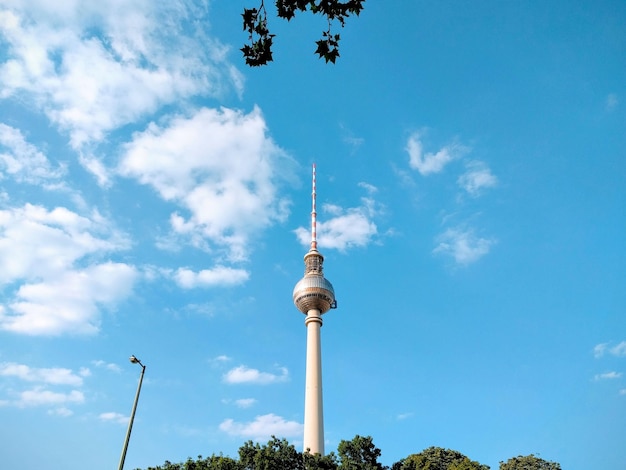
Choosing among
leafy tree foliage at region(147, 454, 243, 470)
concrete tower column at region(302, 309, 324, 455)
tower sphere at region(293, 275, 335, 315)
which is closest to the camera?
leafy tree foliage at region(147, 454, 243, 470)

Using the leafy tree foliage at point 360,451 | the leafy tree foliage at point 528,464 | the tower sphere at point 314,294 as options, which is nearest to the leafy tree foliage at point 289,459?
the leafy tree foliage at point 360,451

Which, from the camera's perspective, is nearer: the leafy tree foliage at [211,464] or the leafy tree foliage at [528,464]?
the leafy tree foliage at [211,464]

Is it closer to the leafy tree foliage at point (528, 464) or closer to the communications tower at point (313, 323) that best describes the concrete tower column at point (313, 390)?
the communications tower at point (313, 323)

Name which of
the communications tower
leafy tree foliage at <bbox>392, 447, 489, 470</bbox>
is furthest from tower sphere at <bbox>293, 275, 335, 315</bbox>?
leafy tree foliage at <bbox>392, 447, 489, 470</bbox>

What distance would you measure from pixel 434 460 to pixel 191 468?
34.6 metres

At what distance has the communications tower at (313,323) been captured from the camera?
73.8 meters

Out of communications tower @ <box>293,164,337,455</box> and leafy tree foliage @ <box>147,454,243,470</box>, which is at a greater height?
communications tower @ <box>293,164,337,455</box>

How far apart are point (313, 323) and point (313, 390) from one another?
1154 cm

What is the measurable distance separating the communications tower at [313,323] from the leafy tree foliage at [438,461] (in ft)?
49.0

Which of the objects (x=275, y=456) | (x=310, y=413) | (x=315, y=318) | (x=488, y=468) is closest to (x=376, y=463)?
(x=275, y=456)

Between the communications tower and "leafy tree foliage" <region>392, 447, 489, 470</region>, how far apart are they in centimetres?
1493

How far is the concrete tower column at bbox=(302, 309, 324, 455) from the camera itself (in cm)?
7300

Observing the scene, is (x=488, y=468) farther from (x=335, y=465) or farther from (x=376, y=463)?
(x=335, y=465)

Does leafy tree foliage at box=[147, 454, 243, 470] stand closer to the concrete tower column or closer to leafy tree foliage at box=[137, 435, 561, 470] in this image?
leafy tree foliage at box=[137, 435, 561, 470]
